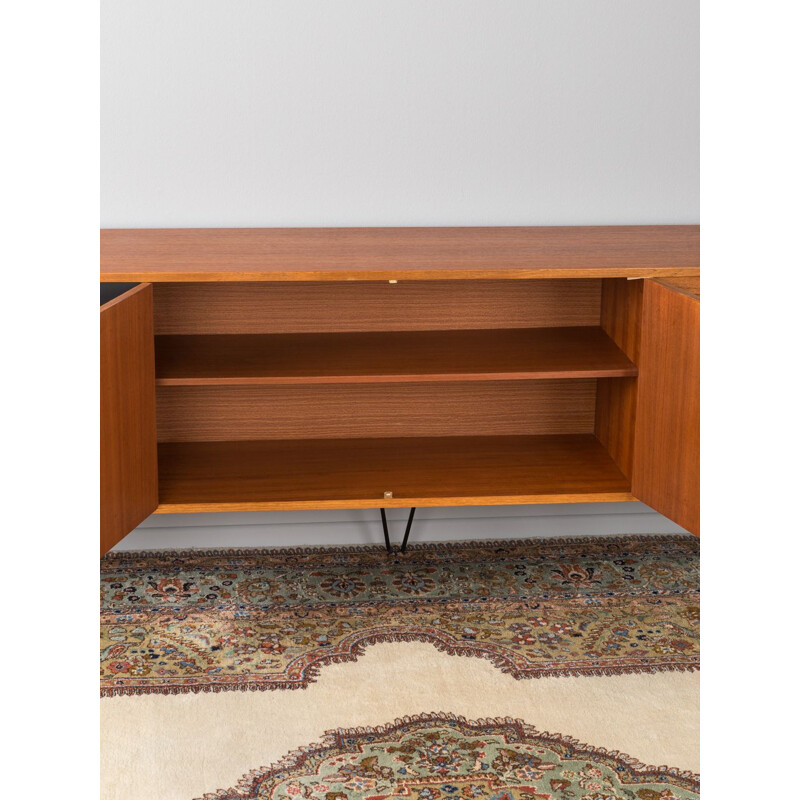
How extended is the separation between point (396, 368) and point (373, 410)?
381 mm

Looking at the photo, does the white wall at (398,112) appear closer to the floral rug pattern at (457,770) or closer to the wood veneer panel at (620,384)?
the wood veneer panel at (620,384)

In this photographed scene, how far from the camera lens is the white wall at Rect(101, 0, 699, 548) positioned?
2061 millimetres

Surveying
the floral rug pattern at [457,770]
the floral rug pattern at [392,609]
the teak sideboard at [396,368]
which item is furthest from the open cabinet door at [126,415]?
the floral rug pattern at [457,770]

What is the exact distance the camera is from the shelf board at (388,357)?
1.79m

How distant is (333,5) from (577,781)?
1.71 meters

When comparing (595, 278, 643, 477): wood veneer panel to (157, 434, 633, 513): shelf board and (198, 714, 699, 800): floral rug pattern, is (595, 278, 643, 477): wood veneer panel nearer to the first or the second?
(157, 434, 633, 513): shelf board

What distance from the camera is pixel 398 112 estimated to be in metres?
2.13

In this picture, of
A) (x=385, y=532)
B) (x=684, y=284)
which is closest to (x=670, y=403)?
(x=684, y=284)

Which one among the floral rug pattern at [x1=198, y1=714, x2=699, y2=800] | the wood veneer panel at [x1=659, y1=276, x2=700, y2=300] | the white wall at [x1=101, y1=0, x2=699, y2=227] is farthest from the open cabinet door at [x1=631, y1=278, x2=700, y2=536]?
the white wall at [x1=101, y1=0, x2=699, y2=227]

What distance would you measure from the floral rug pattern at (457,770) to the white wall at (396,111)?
1.22 m

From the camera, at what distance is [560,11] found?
2102mm

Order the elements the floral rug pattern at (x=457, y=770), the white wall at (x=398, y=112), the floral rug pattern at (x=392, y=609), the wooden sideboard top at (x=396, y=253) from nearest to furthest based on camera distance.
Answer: the floral rug pattern at (x=457, y=770)
the wooden sideboard top at (x=396, y=253)
the floral rug pattern at (x=392, y=609)
the white wall at (x=398, y=112)
